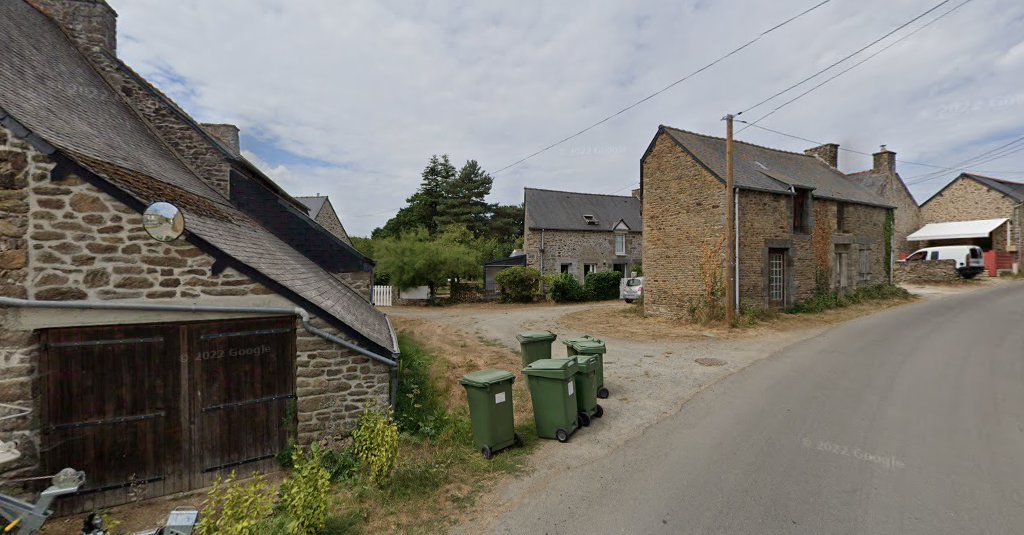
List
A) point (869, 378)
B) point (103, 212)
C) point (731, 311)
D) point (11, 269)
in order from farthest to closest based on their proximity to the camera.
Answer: point (731, 311)
point (869, 378)
point (103, 212)
point (11, 269)

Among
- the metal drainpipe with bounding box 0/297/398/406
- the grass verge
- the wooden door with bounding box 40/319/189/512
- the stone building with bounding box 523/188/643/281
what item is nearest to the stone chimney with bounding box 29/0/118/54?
the metal drainpipe with bounding box 0/297/398/406

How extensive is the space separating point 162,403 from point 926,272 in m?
35.6

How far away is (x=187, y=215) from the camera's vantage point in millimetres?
5816

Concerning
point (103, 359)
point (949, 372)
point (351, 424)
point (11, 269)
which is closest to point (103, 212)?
point (11, 269)

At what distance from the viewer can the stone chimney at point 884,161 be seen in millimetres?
30578

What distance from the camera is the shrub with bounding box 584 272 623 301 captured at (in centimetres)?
2638

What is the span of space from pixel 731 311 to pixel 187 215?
1458 cm

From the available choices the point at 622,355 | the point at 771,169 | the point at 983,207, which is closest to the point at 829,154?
the point at 771,169

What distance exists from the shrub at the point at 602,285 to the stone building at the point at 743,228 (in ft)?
26.9

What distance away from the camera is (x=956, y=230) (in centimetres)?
3014

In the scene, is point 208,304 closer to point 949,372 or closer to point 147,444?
point 147,444

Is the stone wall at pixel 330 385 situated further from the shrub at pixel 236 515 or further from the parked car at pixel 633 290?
the parked car at pixel 633 290

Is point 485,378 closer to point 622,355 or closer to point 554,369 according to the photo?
point 554,369

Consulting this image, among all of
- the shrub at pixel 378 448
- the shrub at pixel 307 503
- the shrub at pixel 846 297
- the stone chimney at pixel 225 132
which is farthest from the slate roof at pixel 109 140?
the shrub at pixel 846 297
